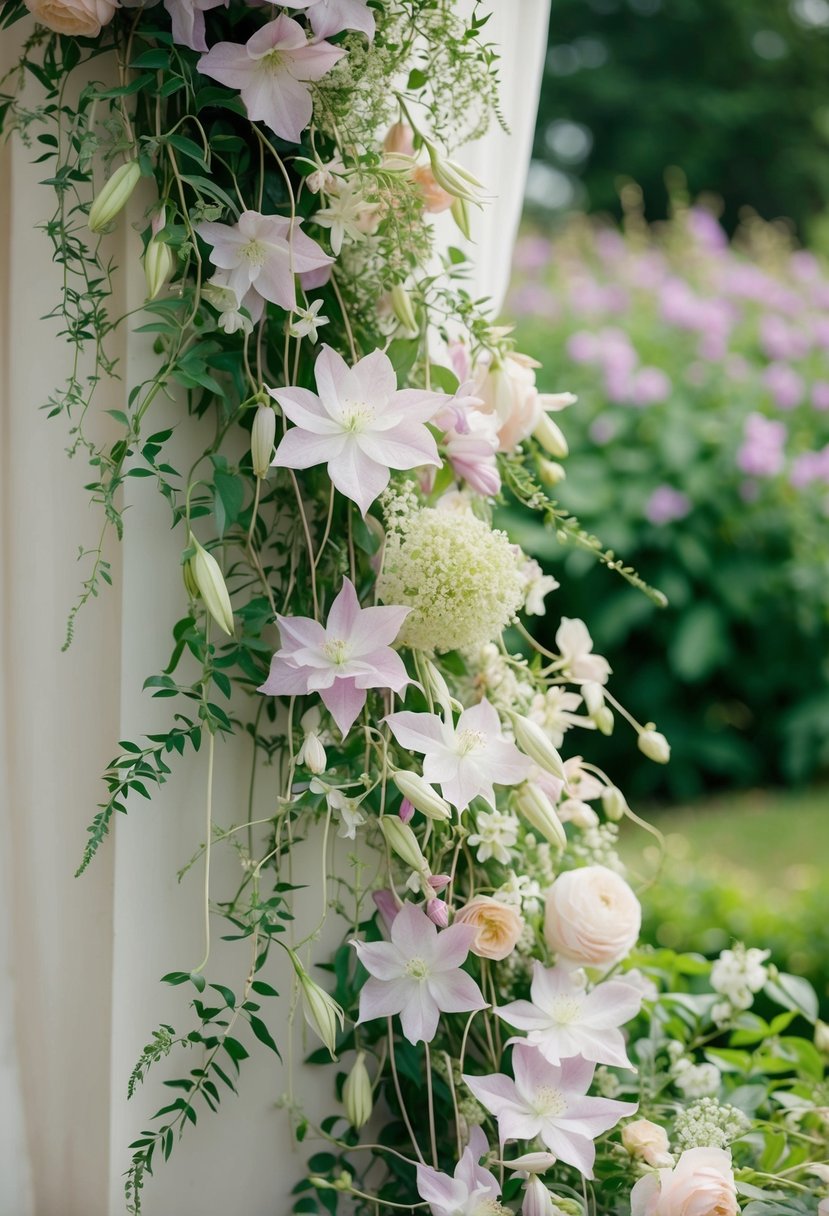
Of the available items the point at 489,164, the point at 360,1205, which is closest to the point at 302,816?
the point at 360,1205

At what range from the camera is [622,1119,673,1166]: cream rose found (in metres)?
1.15

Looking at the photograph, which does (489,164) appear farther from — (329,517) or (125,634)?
(125,634)

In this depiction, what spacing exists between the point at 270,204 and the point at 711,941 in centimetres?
176

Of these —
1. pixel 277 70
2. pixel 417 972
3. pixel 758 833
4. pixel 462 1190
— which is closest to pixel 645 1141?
pixel 462 1190

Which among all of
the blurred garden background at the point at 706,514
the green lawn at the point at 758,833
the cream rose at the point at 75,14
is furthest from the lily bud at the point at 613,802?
the green lawn at the point at 758,833

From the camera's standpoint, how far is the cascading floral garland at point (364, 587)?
103cm

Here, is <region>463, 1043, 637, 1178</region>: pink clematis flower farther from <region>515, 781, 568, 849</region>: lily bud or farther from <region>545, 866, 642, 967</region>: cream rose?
<region>515, 781, 568, 849</region>: lily bud

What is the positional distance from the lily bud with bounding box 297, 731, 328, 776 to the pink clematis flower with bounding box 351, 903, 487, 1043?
7.2 inches

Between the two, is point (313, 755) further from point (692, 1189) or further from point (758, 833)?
point (758, 833)

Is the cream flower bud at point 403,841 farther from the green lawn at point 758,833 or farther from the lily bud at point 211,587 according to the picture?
the green lawn at point 758,833

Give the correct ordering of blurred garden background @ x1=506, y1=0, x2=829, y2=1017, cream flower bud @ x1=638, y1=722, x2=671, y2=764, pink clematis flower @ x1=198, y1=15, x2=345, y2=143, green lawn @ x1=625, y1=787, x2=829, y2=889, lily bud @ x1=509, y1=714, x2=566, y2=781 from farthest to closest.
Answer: blurred garden background @ x1=506, y1=0, x2=829, y2=1017
green lawn @ x1=625, y1=787, x2=829, y2=889
cream flower bud @ x1=638, y1=722, x2=671, y2=764
lily bud @ x1=509, y1=714, x2=566, y2=781
pink clematis flower @ x1=198, y1=15, x2=345, y2=143

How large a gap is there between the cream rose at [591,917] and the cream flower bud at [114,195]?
0.84m

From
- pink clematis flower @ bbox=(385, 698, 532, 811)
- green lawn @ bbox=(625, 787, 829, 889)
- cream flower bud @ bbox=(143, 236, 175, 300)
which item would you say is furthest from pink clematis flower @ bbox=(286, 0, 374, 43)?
green lawn @ bbox=(625, 787, 829, 889)

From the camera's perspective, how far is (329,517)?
1097 mm
